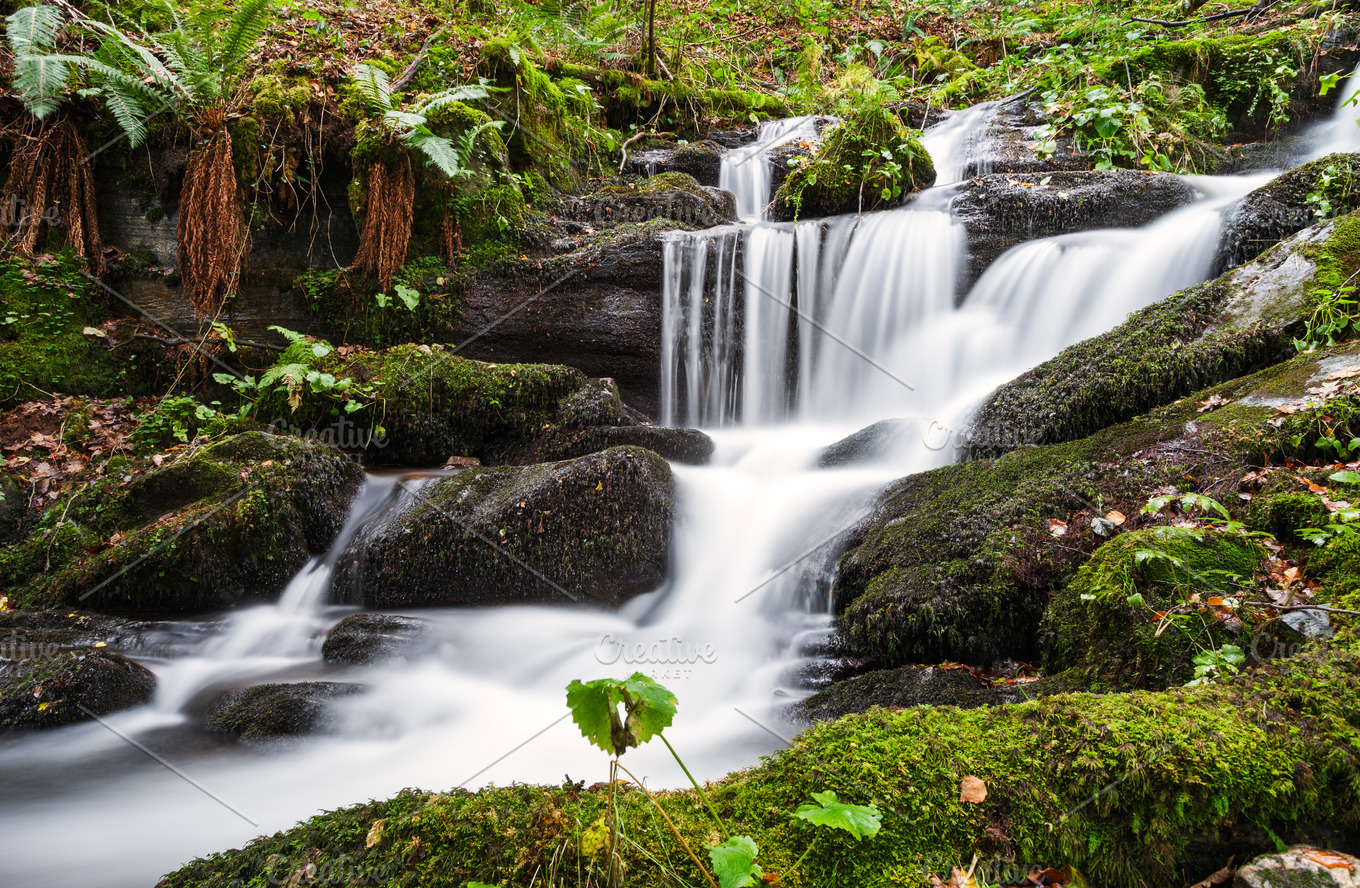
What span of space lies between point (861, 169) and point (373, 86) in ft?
17.5

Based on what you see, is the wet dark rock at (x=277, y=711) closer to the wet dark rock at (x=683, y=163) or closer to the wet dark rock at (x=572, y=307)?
the wet dark rock at (x=572, y=307)

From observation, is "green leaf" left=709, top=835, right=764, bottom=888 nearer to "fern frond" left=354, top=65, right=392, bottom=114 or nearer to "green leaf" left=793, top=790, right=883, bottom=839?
"green leaf" left=793, top=790, right=883, bottom=839

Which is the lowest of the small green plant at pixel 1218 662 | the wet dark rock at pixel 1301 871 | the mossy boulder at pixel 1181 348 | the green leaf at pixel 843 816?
the wet dark rock at pixel 1301 871

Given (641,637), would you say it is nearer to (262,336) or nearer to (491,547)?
(491,547)

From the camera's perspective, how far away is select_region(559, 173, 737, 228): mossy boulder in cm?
812

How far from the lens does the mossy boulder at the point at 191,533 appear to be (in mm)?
4371

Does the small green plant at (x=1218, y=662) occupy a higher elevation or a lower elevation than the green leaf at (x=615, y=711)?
lower

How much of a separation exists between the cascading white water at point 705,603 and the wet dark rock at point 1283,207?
251mm

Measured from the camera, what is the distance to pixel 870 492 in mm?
4621

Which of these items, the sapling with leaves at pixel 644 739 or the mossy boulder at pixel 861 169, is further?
the mossy boulder at pixel 861 169

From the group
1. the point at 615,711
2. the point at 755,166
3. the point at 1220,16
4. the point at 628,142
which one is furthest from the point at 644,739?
the point at 1220,16

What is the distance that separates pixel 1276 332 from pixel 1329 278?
1.34 feet

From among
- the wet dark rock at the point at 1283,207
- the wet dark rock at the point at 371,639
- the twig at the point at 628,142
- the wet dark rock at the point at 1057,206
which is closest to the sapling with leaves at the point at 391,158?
the twig at the point at 628,142

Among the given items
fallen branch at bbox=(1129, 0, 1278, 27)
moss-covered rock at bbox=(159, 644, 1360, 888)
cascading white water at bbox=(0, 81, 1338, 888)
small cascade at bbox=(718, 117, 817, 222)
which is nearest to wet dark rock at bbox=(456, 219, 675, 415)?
cascading white water at bbox=(0, 81, 1338, 888)
